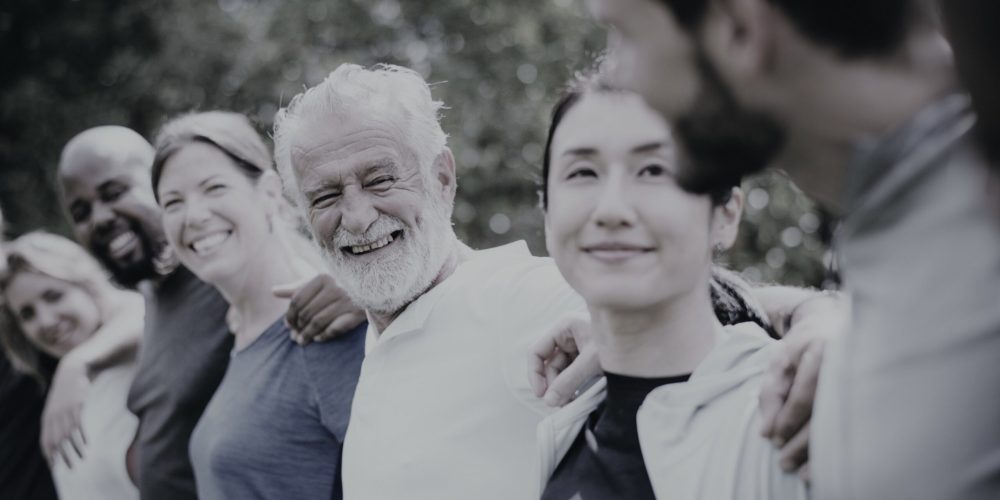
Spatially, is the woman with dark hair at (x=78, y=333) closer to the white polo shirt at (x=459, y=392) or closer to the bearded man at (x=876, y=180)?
the white polo shirt at (x=459, y=392)

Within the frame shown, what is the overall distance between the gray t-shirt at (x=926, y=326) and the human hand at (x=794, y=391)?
1.38 ft

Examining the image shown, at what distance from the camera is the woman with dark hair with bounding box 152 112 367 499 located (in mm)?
2682

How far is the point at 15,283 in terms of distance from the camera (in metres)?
4.36

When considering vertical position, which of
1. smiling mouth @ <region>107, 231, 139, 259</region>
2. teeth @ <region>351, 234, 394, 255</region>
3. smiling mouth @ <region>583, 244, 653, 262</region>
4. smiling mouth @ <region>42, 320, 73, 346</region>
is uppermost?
smiling mouth @ <region>583, 244, 653, 262</region>

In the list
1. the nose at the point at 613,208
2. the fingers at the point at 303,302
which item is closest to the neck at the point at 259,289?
the fingers at the point at 303,302

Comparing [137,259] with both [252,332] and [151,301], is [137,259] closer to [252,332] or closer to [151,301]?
[151,301]

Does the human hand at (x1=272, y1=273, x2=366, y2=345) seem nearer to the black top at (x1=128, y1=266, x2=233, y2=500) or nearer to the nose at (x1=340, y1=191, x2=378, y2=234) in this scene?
the nose at (x1=340, y1=191, x2=378, y2=234)

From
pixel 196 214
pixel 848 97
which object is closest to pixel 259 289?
pixel 196 214

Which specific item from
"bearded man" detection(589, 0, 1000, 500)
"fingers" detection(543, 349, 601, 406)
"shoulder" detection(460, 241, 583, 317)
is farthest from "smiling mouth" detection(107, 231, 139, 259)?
"bearded man" detection(589, 0, 1000, 500)

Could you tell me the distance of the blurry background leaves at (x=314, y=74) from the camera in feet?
33.2

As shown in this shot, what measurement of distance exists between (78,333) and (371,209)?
2.37 meters

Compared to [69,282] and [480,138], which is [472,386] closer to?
[69,282]

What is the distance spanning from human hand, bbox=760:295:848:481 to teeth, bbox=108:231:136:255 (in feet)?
9.82

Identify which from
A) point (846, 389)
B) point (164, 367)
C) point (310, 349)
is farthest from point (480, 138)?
point (846, 389)
